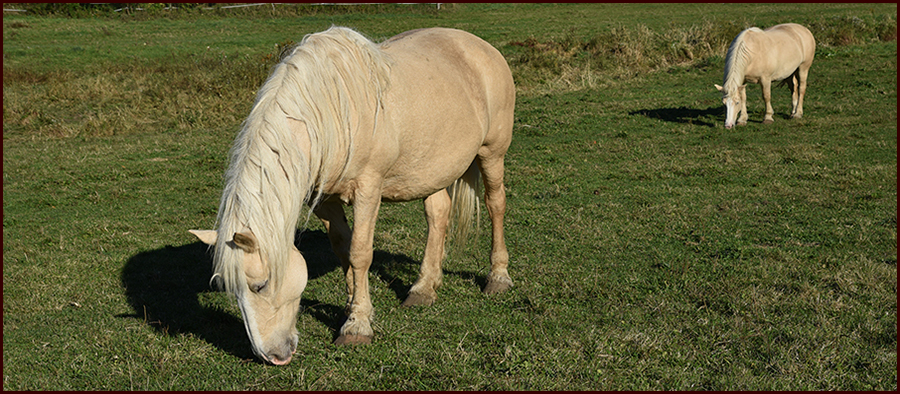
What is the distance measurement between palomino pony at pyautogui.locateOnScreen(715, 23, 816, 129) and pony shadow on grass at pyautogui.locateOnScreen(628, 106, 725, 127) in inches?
22.5

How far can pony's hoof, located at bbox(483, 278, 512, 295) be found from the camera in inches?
191

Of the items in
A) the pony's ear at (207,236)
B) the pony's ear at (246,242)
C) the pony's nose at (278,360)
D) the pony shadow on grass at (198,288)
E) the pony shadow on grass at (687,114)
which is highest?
the pony's ear at (246,242)

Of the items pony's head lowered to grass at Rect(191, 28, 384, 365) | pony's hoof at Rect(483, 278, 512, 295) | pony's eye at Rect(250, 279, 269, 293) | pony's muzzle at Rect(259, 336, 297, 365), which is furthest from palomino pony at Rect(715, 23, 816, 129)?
pony's eye at Rect(250, 279, 269, 293)

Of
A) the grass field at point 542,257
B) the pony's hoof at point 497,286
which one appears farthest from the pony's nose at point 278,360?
the pony's hoof at point 497,286

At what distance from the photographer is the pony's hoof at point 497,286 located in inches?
191

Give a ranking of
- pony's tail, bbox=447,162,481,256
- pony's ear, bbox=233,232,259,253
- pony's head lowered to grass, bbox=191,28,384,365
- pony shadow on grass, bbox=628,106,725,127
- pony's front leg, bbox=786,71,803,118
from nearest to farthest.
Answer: pony's ear, bbox=233,232,259,253 < pony's head lowered to grass, bbox=191,28,384,365 < pony's tail, bbox=447,162,481,256 < pony shadow on grass, bbox=628,106,725,127 < pony's front leg, bbox=786,71,803,118

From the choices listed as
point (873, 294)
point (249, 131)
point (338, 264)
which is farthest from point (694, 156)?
point (249, 131)

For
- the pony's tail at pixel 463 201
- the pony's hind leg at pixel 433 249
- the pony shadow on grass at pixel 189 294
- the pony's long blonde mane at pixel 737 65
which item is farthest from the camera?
the pony's long blonde mane at pixel 737 65

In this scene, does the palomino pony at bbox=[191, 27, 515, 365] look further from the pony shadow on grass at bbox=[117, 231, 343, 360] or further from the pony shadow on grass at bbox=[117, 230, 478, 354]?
the pony shadow on grass at bbox=[117, 231, 343, 360]

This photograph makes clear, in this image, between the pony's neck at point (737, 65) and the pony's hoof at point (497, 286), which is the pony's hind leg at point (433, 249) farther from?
the pony's neck at point (737, 65)

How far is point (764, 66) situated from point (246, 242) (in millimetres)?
11569

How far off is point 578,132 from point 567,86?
5256mm

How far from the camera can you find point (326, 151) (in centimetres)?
340

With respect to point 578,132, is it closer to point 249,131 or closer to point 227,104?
point 227,104
